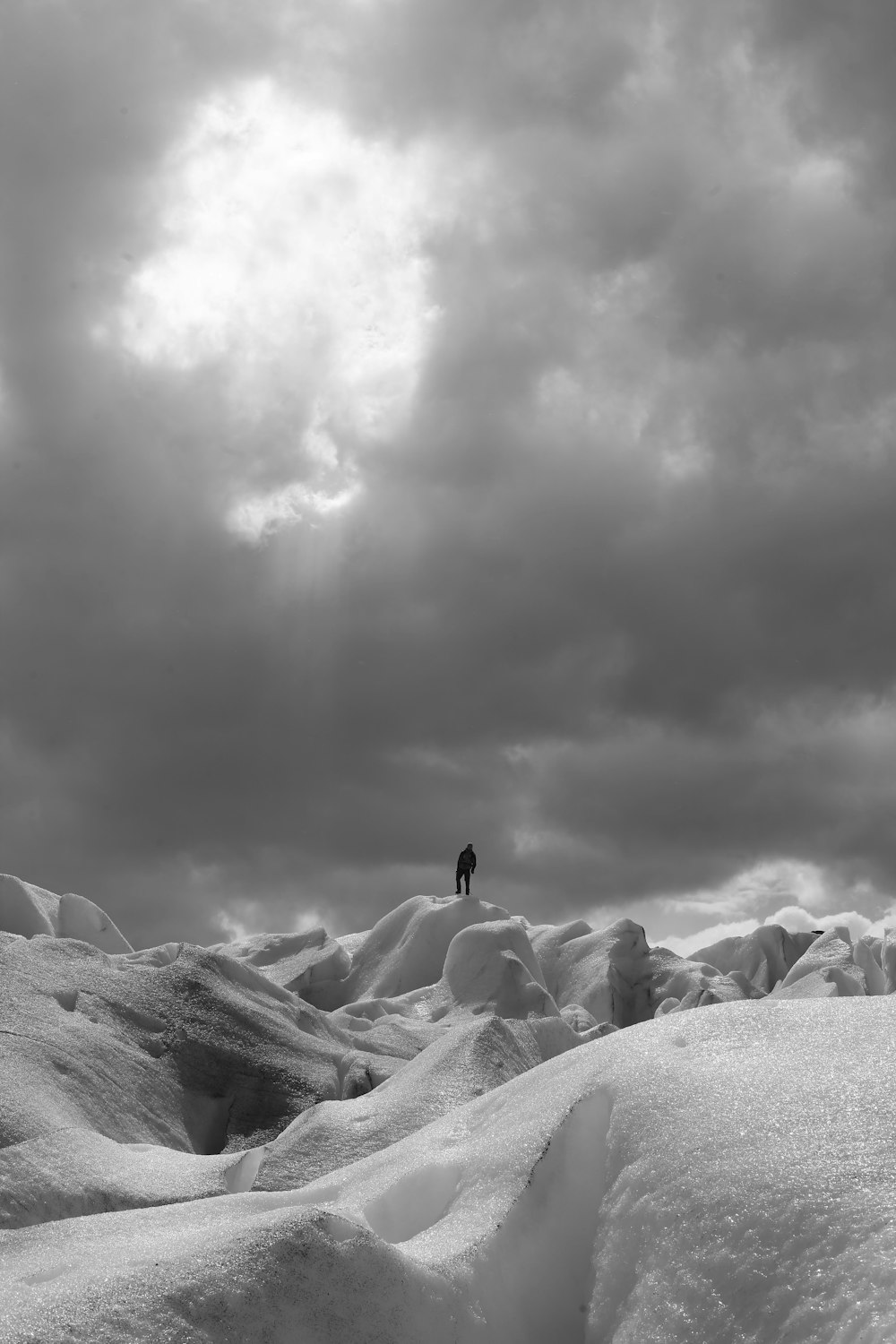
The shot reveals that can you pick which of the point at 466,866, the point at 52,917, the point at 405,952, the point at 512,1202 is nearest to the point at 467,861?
the point at 466,866

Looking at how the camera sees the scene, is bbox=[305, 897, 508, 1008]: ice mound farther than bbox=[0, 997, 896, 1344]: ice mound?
Yes

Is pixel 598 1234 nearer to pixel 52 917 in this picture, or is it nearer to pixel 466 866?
pixel 52 917

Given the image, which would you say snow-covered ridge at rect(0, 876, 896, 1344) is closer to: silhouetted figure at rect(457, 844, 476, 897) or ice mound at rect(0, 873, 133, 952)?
ice mound at rect(0, 873, 133, 952)

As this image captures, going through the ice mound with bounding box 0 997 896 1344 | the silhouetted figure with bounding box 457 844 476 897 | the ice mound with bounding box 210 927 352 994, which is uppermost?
the silhouetted figure with bounding box 457 844 476 897

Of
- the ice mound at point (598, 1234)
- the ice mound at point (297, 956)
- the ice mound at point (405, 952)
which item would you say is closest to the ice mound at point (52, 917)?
the ice mound at point (297, 956)

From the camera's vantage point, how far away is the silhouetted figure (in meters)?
27.9

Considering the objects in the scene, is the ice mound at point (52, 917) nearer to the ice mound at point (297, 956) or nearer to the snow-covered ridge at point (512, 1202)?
the ice mound at point (297, 956)

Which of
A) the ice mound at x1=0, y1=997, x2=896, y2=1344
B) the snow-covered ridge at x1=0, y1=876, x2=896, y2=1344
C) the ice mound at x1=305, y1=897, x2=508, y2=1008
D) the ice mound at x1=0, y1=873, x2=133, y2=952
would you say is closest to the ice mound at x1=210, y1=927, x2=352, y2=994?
the ice mound at x1=305, y1=897, x2=508, y2=1008

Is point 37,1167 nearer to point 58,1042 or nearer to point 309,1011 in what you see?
point 58,1042

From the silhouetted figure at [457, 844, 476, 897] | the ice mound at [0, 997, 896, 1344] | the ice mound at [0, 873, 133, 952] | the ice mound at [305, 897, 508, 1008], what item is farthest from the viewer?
the silhouetted figure at [457, 844, 476, 897]

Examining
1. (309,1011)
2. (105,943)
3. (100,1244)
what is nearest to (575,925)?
(105,943)

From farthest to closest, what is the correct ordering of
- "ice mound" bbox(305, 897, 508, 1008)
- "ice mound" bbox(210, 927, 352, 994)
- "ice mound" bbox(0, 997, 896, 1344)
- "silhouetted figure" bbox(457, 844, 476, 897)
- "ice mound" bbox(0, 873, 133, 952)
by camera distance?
"silhouetted figure" bbox(457, 844, 476, 897), "ice mound" bbox(305, 897, 508, 1008), "ice mound" bbox(210, 927, 352, 994), "ice mound" bbox(0, 873, 133, 952), "ice mound" bbox(0, 997, 896, 1344)

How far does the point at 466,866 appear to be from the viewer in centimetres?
2800

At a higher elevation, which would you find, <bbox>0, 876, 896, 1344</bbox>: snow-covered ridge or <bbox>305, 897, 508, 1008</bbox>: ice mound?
<bbox>305, 897, 508, 1008</bbox>: ice mound
